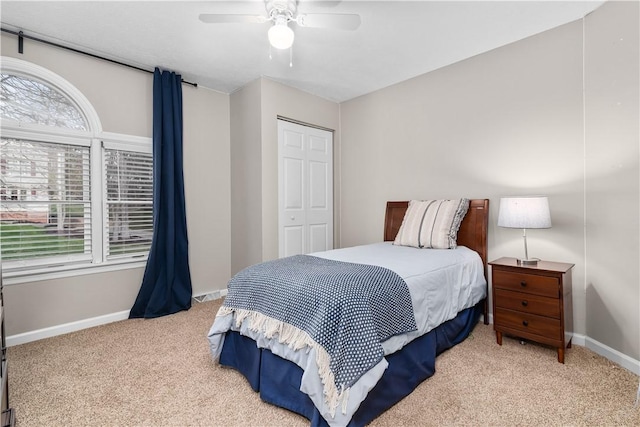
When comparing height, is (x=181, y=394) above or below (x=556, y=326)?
below

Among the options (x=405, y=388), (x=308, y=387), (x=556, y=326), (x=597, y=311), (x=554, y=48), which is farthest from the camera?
(x=554, y=48)

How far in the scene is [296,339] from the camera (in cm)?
161

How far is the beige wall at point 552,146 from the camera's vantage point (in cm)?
219

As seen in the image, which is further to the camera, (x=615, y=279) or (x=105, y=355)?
(x=105, y=355)

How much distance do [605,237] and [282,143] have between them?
308 centimetres

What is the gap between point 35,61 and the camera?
2.71 meters

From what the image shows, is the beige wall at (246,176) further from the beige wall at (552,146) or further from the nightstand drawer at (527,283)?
the nightstand drawer at (527,283)

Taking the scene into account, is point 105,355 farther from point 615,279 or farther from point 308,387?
point 615,279

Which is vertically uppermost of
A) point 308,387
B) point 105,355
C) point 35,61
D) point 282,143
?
point 35,61

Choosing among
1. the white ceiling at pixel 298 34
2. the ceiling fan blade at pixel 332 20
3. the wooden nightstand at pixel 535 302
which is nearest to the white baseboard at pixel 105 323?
the wooden nightstand at pixel 535 302

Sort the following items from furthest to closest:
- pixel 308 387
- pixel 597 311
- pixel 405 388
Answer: pixel 597 311 < pixel 405 388 < pixel 308 387

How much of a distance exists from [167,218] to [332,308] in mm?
2489

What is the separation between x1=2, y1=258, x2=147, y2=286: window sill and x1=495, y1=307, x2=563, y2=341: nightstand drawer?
341cm

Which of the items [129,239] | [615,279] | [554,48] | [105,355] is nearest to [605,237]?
[615,279]
